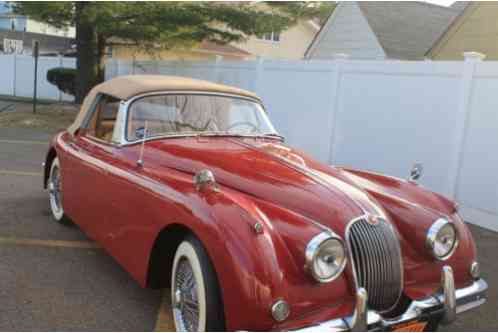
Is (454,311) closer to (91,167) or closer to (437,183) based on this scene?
(91,167)

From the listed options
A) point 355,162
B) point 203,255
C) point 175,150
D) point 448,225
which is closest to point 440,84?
point 355,162

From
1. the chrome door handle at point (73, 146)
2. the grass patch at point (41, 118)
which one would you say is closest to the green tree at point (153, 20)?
the grass patch at point (41, 118)

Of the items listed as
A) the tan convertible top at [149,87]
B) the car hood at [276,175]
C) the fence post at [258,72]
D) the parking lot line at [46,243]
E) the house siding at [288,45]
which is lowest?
the parking lot line at [46,243]

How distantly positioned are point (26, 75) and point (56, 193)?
2208 centimetres

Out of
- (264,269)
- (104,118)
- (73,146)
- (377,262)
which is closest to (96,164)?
(104,118)

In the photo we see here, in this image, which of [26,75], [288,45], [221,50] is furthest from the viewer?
[288,45]

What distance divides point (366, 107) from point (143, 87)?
15.2ft

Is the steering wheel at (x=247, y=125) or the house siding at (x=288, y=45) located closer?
the steering wheel at (x=247, y=125)

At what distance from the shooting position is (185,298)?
308 centimetres

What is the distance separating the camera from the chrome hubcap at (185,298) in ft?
9.82

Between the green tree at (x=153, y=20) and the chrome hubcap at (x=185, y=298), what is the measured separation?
12.7 m

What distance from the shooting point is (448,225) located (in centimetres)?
335

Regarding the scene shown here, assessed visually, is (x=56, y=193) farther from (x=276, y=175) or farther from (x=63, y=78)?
(x=63, y=78)

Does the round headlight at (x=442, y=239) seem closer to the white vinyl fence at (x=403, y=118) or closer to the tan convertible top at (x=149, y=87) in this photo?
the tan convertible top at (x=149, y=87)
